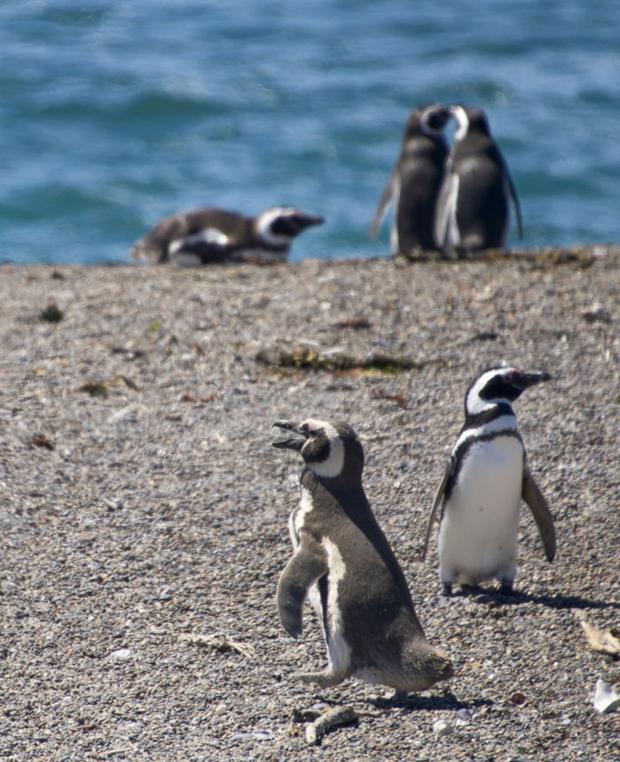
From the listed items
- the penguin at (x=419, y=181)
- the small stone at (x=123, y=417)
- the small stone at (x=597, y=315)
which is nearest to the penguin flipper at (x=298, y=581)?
the small stone at (x=123, y=417)

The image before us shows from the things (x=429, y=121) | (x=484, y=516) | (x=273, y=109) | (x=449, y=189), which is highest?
(x=429, y=121)

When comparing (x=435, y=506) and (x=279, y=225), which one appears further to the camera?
(x=279, y=225)

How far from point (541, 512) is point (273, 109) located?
1470cm

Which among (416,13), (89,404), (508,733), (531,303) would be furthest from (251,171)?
(508,733)

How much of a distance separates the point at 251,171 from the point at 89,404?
11.1 metres

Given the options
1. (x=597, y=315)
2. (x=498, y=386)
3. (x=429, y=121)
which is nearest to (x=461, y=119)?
(x=429, y=121)

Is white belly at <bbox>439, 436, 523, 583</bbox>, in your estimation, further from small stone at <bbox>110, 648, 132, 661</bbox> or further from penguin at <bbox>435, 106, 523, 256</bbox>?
penguin at <bbox>435, 106, 523, 256</bbox>

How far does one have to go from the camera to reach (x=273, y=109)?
60.8ft

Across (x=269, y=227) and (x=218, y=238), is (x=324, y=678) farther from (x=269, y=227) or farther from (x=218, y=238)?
(x=269, y=227)

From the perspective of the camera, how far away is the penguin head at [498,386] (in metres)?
4.57

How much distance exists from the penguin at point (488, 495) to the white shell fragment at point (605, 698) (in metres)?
0.72

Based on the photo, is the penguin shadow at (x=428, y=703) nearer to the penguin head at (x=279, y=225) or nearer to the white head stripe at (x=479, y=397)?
the white head stripe at (x=479, y=397)

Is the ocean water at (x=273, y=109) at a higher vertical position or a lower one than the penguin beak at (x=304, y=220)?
lower

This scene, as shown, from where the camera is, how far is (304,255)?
14.9m
